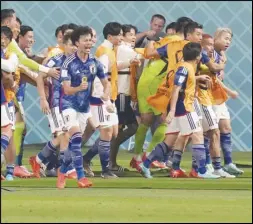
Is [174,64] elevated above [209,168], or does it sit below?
above

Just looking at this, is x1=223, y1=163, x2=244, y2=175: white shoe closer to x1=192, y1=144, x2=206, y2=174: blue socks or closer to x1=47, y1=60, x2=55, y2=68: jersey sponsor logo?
x1=192, y1=144, x2=206, y2=174: blue socks

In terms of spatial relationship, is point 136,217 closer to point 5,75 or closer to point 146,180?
point 5,75

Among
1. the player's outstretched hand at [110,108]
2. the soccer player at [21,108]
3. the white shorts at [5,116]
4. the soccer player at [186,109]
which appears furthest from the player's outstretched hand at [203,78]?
the white shorts at [5,116]

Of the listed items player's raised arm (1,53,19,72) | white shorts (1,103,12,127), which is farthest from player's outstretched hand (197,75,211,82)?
white shorts (1,103,12,127)

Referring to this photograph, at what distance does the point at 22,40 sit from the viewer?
577 inches

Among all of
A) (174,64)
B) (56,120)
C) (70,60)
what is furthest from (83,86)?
(174,64)

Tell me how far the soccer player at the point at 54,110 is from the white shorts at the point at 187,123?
4.01 ft

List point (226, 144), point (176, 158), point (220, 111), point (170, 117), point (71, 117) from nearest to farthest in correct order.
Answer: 1. point (71, 117)
2. point (170, 117)
3. point (176, 158)
4. point (220, 111)
5. point (226, 144)

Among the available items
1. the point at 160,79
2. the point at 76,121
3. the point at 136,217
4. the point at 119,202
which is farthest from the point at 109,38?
the point at 136,217

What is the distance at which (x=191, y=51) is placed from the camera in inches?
551

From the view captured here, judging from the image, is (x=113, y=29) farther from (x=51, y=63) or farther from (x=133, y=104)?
(x=51, y=63)

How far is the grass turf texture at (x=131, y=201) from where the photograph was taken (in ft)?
30.5

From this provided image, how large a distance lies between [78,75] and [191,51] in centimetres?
170

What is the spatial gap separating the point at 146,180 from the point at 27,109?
6.55 m
